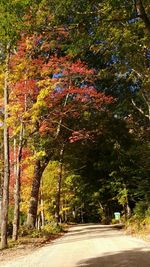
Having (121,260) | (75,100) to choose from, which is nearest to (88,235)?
(75,100)

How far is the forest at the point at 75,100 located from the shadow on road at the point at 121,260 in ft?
20.0

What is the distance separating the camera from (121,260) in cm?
1067

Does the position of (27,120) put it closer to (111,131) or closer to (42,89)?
(42,89)

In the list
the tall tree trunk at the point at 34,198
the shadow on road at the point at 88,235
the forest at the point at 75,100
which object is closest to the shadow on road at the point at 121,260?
the forest at the point at 75,100

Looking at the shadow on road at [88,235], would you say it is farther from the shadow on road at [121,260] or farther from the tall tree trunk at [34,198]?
the shadow on road at [121,260]

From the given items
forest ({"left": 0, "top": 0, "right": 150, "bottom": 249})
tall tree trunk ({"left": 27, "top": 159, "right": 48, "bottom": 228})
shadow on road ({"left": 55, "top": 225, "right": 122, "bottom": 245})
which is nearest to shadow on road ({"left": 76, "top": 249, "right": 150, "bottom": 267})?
forest ({"left": 0, "top": 0, "right": 150, "bottom": 249})

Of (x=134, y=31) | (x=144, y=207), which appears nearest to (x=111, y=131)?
(x=144, y=207)

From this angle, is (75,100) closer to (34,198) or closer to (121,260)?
(34,198)

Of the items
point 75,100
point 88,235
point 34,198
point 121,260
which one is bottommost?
point 121,260

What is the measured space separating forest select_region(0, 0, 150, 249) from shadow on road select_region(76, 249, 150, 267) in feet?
20.0

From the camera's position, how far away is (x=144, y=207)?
24359mm

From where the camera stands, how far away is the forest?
36.7 feet

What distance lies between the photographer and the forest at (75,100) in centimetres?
1119

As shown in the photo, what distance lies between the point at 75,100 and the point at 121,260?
15.2 m
